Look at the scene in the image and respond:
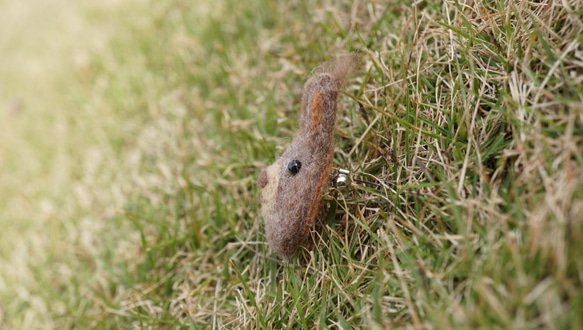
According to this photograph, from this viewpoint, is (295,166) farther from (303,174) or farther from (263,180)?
(263,180)

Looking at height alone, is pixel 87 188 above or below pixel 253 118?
below

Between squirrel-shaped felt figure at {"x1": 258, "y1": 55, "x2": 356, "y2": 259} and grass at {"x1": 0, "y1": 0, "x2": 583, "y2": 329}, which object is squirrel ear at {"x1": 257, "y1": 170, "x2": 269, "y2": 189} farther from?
grass at {"x1": 0, "y1": 0, "x2": 583, "y2": 329}

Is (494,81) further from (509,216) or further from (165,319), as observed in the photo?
(165,319)

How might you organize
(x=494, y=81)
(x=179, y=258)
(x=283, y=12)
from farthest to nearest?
1. (x=283, y=12)
2. (x=179, y=258)
3. (x=494, y=81)

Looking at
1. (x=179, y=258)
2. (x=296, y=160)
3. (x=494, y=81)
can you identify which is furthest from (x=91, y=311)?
(x=494, y=81)

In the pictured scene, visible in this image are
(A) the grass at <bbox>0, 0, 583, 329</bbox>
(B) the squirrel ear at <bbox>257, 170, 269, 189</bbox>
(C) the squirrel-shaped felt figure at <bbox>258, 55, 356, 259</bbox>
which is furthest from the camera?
(B) the squirrel ear at <bbox>257, 170, 269, 189</bbox>

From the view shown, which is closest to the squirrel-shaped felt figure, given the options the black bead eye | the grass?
the black bead eye

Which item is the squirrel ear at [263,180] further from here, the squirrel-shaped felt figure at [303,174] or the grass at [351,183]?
the grass at [351,183]
